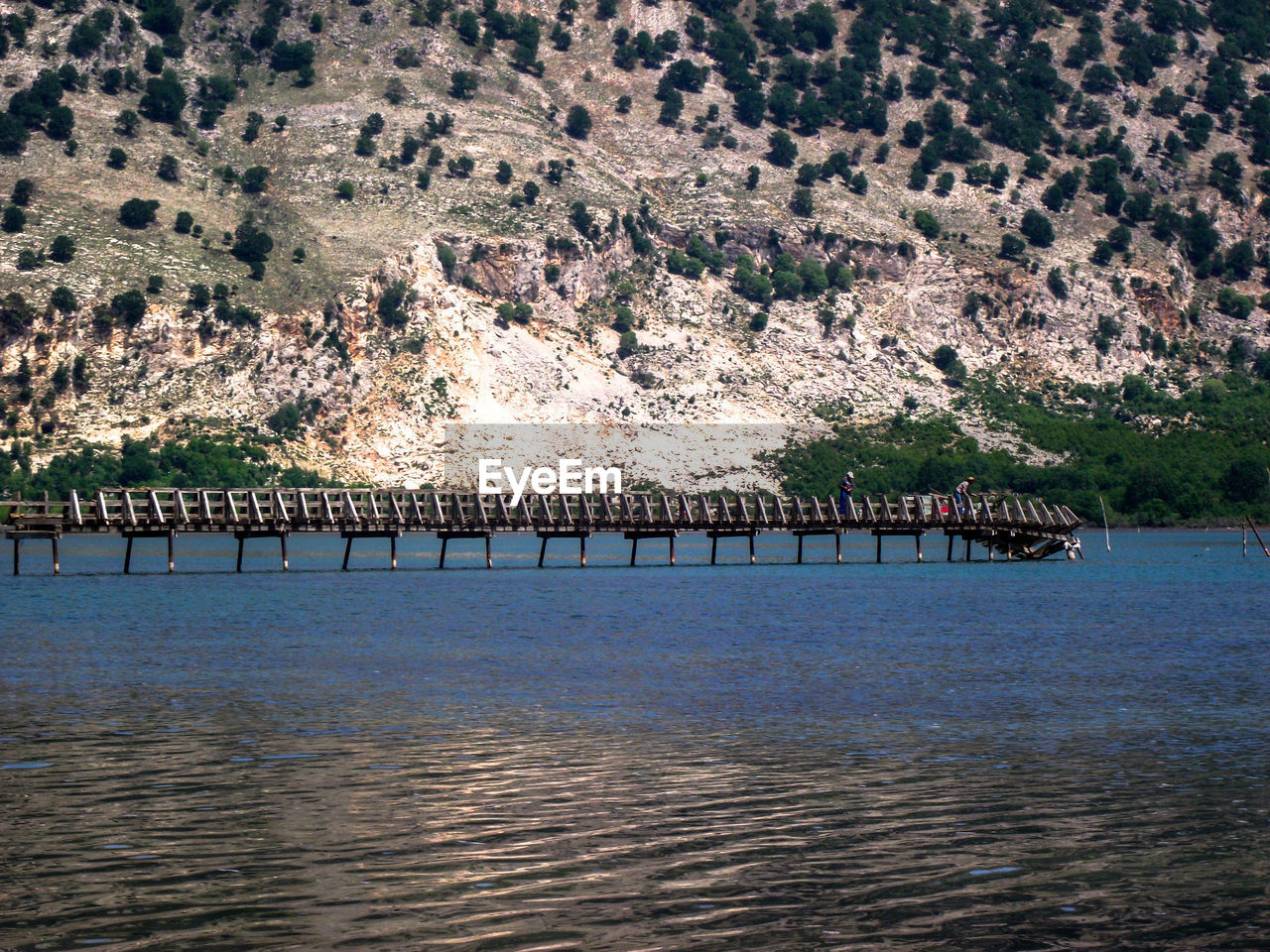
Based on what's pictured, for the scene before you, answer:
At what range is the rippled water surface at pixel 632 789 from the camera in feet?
49.1

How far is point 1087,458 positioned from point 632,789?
165 m

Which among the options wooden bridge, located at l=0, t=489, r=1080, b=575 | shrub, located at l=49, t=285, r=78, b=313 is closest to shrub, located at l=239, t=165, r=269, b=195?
shrub, located at l=49, t=285, r=78, b=313

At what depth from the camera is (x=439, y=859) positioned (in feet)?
55.7

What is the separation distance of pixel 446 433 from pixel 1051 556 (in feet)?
223

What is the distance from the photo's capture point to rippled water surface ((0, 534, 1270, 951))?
49.1 ft

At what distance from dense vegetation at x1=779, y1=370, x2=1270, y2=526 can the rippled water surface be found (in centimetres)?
12173

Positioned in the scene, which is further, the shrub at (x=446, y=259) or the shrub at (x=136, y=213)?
the shrub at (x=446, y=259)

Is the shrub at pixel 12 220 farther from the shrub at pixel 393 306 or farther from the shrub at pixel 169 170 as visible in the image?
the shrub at pixel 393 306

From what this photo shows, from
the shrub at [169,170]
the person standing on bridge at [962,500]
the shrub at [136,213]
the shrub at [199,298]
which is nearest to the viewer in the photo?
the person standing on bridge at [962,500]

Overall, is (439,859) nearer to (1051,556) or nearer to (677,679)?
(677,679)

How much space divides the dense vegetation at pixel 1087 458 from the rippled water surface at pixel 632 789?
12173cm

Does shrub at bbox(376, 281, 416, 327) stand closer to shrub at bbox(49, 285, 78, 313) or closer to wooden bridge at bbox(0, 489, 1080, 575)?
shrub at bbox(49, 285, 78, 313)

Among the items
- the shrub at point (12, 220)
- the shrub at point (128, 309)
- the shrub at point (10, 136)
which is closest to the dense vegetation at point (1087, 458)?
the shrub at point (128, 309)

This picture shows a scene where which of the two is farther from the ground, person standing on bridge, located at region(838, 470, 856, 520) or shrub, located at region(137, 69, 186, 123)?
shrub, located at region(137, 69, 186, 123)
